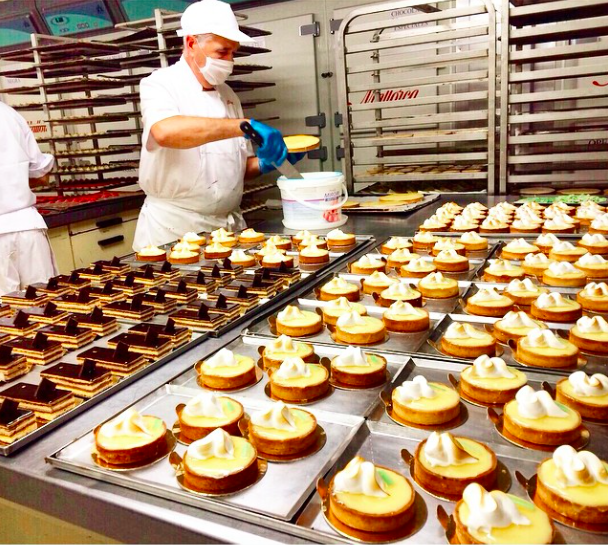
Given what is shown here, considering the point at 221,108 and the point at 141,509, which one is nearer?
the point at 141,509

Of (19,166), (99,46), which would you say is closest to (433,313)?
(19,166)

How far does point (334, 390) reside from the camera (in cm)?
125

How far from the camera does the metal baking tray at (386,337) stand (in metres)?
1.42

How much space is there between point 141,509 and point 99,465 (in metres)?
0.16

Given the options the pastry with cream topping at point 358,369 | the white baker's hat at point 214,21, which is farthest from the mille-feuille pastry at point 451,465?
the white baker's hat at point 214,21

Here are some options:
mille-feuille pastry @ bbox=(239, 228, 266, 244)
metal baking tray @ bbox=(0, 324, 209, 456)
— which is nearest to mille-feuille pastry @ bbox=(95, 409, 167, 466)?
metal baking tray @ bbox=(0, 324, 209, 456)

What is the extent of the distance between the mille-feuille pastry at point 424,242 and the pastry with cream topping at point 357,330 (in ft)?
2.70

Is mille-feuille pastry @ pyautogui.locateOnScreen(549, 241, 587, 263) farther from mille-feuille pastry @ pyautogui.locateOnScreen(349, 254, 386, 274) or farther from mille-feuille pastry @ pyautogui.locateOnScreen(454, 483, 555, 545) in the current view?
mille-feuille pastry @ pyautogui.locateOnScreen(454, 483, 555, 545)

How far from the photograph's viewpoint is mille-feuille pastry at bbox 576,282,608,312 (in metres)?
1.54

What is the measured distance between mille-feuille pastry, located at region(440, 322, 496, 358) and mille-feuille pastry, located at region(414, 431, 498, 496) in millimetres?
378

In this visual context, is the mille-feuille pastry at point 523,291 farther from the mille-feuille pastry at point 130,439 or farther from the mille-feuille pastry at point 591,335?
the mille-feuille pastry at point 130,439

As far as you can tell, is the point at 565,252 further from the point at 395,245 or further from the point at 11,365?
the point at 11,365

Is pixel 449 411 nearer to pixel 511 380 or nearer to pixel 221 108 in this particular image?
pixel 511 380

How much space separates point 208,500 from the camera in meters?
0.90
